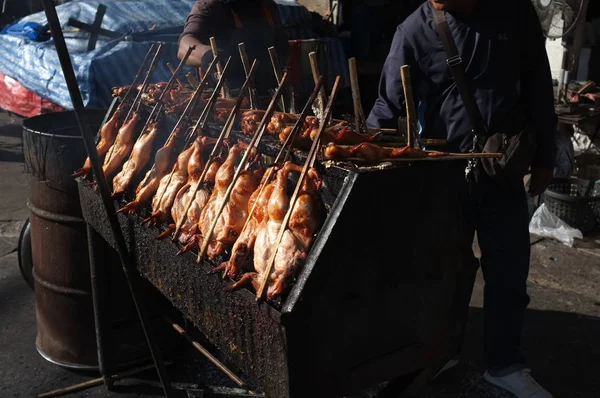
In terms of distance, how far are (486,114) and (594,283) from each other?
2871 millimetres

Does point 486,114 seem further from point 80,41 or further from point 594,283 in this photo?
point 80,41

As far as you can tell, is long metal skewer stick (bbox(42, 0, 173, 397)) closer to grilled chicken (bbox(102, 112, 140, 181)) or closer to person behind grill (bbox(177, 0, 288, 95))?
grilled chicken (bbox(102, 112, 140, 181))

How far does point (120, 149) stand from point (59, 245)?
857mm

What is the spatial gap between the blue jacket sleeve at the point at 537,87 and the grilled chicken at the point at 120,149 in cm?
236

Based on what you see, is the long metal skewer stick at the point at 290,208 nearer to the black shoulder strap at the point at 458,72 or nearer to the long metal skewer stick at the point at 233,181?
the long metal skewer stick at the point at 233,181

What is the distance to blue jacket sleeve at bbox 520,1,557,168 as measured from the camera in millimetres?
3383

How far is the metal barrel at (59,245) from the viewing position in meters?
3.79

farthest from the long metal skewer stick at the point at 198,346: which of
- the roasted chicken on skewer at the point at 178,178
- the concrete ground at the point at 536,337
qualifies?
the roasted chicken on skewer at the point at 178,178

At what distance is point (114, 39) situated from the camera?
8.52 m

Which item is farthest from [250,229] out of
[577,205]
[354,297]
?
[577,205]

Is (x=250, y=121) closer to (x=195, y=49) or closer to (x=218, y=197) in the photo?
(x=218, y=197)

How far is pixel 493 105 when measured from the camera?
11.0ft

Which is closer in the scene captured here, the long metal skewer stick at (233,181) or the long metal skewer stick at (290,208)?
the long metal skewer stick at (290,208)

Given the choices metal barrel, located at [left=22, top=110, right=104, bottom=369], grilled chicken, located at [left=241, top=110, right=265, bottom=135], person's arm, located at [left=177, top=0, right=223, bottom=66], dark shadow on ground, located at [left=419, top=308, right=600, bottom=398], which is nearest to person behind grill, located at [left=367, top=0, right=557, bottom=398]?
dark shadow on ground, located at [left=419, top=308, right=600, bottom=398]
